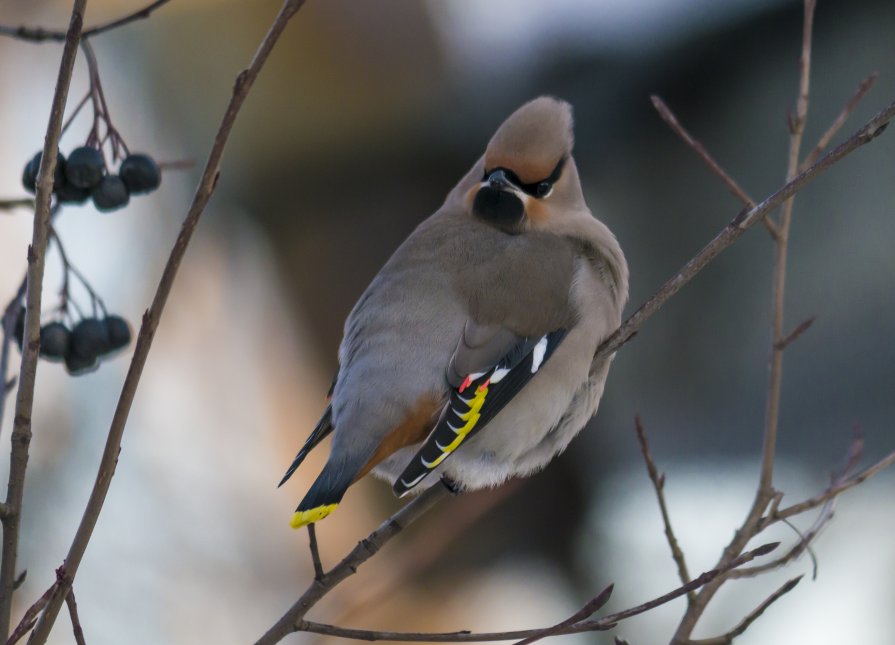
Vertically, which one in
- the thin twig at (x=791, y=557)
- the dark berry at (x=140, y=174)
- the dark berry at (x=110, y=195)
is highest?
the dark berry at (x=140, y=174)

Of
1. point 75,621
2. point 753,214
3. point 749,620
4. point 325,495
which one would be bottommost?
point 749,620

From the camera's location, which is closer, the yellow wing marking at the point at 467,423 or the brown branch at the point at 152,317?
the brown branch at the point at 152,317

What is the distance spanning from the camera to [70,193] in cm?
247

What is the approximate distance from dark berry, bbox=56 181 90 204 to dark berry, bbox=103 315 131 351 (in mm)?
300

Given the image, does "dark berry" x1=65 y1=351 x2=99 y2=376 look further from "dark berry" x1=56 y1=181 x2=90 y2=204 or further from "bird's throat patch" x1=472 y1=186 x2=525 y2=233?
"bird's throat patch" x1=472 y1=186 x2=525 y2=233

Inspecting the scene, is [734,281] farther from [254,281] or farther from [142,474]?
[142,474]

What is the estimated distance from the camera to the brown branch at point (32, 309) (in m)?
1.69

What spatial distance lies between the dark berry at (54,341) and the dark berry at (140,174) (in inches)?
13.3

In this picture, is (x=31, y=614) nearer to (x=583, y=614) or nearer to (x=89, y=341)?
(x=583, y=614)

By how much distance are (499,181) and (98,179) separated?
1.09 meters

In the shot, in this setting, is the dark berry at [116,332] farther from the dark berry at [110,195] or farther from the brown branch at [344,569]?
the brown branch at [344,569]

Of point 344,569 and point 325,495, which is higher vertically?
point 325,495

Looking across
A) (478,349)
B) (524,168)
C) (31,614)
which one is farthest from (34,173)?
(524,168)

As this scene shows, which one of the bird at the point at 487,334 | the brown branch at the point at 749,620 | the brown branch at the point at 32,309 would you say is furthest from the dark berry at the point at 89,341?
the brown branch at the point at 749,620
